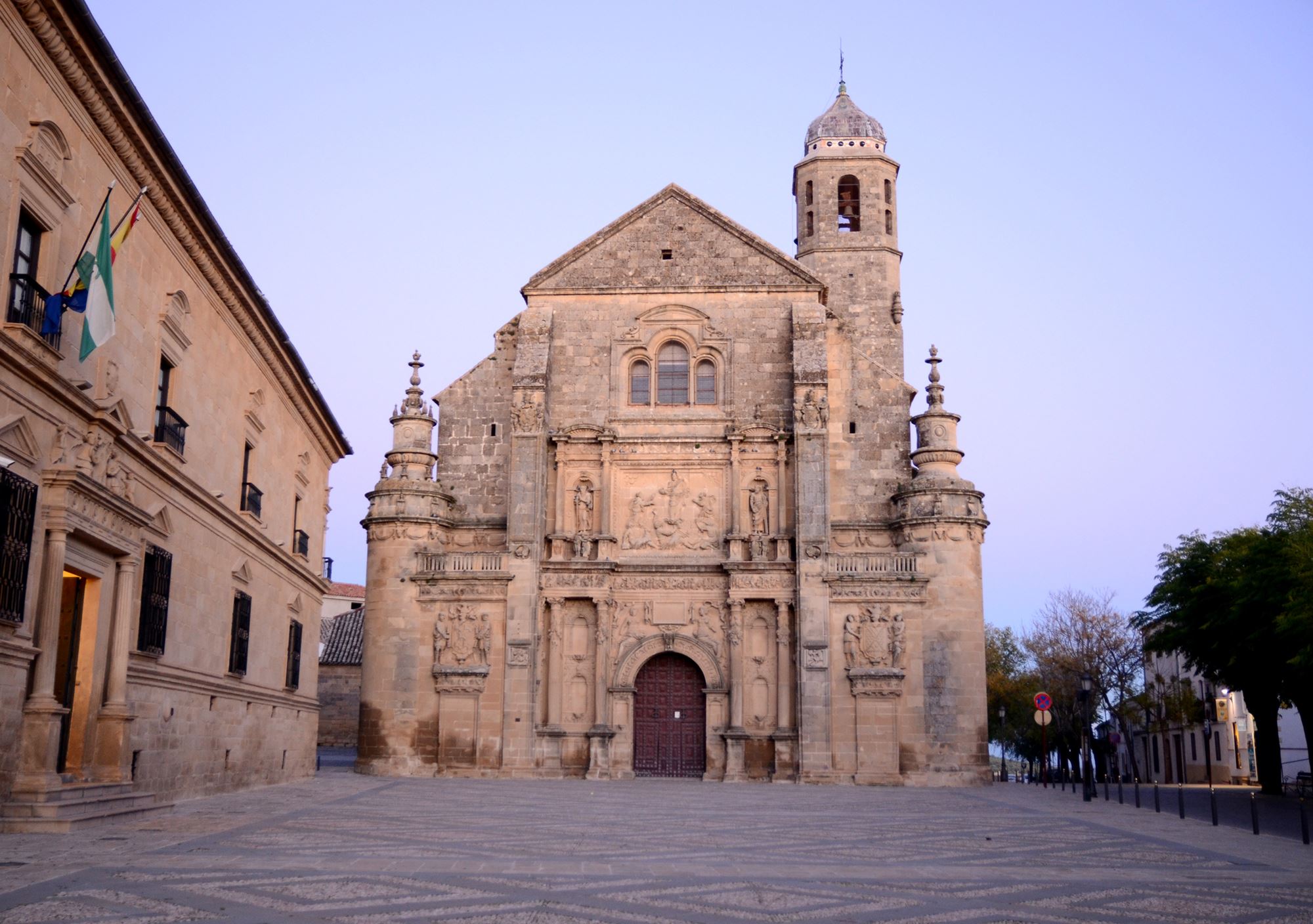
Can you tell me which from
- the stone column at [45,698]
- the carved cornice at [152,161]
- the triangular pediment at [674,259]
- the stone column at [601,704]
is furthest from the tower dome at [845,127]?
the stone column at [45,698]

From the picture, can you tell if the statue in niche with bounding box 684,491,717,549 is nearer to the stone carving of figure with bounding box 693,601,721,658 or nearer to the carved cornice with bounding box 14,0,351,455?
the stone carving of figure with bounding box 693,601,721,658

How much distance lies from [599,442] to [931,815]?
55.6 ft

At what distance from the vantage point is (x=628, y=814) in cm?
2077

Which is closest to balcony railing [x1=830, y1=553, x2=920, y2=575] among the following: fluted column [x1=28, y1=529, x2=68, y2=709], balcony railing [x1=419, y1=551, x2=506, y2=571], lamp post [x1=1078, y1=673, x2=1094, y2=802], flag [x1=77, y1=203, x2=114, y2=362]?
lamp post [x1=1078, y1=673, x2=1094, y2=802]

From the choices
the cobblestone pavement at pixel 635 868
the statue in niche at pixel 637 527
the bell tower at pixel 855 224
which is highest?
the bell tower at pixel 855 224

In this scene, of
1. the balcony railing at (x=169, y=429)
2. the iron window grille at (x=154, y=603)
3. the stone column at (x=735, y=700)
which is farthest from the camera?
the stone column at (x=735, y=700)

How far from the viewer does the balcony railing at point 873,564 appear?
34812mm

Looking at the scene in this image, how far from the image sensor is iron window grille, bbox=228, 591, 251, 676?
81.1 ft

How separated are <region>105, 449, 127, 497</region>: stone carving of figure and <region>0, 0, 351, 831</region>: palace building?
0.04 metres

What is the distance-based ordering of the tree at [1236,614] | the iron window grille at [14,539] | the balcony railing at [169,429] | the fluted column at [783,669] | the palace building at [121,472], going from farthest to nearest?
1. the fluted column at [783,669]
2. the tree at [1236,614]
3. the balcony railing at [169,429]
4. the palace building at [121,472]
5. the iron window grille at [14,539]

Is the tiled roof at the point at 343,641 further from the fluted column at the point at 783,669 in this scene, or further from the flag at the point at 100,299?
the flag at the point at 100,299

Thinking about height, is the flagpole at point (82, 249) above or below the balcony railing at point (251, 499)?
above

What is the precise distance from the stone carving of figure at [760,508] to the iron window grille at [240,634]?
48.3 feet

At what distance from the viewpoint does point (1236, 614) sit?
30016 mm
